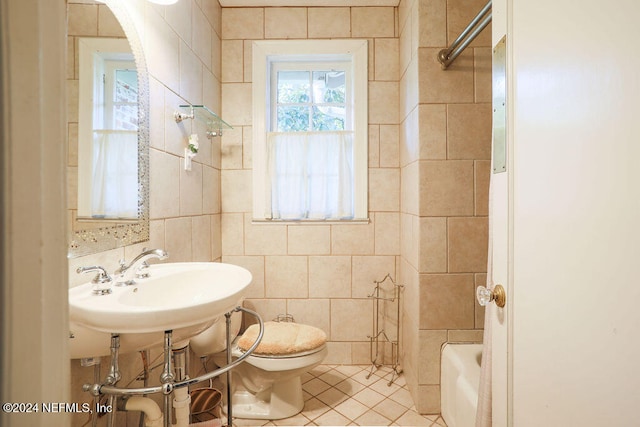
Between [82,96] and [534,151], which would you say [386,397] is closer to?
[534,151]

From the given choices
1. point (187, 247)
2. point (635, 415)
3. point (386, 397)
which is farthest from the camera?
point (386, 397)

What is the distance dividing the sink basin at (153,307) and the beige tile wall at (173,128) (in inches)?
6.2

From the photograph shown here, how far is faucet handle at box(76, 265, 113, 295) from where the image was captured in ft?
2.91

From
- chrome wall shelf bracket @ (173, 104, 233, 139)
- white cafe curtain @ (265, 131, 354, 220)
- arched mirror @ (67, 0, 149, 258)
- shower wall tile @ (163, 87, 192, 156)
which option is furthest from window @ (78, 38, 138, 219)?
white cafe curtain @ (265, 131, 354, 220)

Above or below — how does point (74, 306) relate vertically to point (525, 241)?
below

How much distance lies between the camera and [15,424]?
0.28 m

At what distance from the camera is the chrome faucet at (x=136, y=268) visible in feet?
3.27

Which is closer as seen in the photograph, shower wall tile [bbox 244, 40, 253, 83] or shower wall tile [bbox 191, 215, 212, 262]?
shower wall tile [bbox 191, 215, 212, 262]

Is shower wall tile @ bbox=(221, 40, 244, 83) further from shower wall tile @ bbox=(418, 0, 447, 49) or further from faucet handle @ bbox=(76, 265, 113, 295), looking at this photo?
faucet handle @ bbox=(76, 265, 113, 295)

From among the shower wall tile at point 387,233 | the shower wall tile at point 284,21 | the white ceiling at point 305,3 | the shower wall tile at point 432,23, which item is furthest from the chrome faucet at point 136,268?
the white ceiling at point 305,3

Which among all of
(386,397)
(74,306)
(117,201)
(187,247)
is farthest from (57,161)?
(386,397)

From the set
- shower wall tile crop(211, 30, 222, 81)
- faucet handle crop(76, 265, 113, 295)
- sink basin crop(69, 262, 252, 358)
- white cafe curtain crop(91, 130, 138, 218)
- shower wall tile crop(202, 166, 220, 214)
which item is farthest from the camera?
shower wall tile crop(211, 30, 222, 81)

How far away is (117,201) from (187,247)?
549 millimetres

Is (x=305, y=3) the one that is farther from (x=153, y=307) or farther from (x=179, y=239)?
(x=153, y=307)
